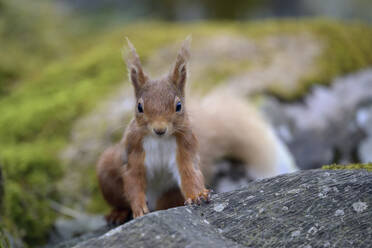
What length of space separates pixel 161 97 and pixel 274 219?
947 millimetres

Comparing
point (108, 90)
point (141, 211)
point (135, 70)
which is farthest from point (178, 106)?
point (108, 90)

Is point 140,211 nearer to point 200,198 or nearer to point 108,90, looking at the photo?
point 200,198

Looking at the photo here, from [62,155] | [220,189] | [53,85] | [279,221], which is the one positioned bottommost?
[220,189]

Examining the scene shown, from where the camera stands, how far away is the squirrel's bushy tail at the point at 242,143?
4.45 meters

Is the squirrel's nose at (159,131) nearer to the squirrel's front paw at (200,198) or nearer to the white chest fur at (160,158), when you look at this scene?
the white chest fur at (160,158)

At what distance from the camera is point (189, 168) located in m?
2.57

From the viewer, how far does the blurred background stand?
439 cm

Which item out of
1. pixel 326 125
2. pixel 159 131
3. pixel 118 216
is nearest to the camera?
pixel 159 131

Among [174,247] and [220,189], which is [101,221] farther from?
[174,247]

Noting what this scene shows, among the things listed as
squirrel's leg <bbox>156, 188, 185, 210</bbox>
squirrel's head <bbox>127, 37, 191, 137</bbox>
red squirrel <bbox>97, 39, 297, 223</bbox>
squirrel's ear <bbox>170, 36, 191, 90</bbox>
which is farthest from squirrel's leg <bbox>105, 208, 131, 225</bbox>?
squirrel's ear <bbox>170, 36, 191, 90</bbox>

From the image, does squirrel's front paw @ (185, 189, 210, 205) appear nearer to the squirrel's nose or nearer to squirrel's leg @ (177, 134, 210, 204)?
squirrel's leg @ (177, 134, 210, 204)

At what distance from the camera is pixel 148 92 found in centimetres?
258

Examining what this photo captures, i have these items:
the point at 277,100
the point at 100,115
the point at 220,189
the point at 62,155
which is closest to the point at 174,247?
the point at 220,189

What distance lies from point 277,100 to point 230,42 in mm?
1444
